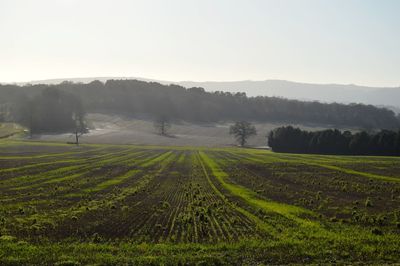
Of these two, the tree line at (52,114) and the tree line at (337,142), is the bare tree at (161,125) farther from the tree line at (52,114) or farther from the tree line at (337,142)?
the tree line at (337,142)

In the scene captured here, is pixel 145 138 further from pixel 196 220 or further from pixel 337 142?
pixel 196 220

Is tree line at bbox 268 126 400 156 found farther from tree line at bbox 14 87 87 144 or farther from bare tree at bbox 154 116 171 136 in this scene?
tree line at bbox 14 87 87 144

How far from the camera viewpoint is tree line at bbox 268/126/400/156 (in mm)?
125625

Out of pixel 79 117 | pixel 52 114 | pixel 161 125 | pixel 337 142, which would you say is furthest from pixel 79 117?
pixel 337 142

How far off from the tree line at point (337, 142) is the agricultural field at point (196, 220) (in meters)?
69.9

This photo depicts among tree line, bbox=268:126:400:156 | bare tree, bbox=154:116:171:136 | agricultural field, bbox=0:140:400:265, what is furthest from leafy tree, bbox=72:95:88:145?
agricultural field, bbox=0:140:400:265

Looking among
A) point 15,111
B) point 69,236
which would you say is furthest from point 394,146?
point 15,111

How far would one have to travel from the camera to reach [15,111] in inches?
7721

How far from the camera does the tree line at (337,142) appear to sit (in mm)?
125625

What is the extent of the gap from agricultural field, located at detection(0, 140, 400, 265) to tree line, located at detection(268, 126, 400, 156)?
229 feet

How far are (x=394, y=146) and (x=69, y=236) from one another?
11888cm

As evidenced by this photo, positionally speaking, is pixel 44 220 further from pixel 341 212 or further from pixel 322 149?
pixel 322 149

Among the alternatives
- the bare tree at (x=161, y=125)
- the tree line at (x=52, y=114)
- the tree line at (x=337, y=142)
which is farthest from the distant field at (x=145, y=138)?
the tree line at (x=337, y=142)

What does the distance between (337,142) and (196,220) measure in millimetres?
107744
